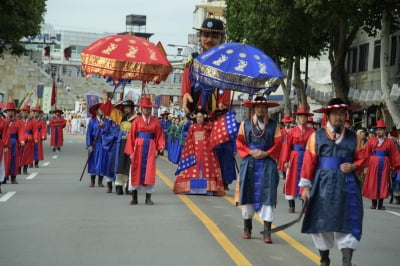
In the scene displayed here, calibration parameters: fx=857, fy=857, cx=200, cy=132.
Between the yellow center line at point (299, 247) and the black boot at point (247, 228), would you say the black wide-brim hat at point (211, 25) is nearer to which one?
the yellow center line at point (299, 247)

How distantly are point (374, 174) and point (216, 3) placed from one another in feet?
313

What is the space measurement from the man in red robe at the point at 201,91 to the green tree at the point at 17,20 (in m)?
17.6

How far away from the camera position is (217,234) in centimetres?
1120

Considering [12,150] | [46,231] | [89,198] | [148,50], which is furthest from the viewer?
[12,150]

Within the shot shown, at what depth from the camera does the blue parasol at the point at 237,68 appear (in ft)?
49.8

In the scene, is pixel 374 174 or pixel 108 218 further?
pixel 374 174

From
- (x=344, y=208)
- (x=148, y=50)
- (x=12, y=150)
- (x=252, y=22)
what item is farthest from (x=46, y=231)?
(x=252, y=22)

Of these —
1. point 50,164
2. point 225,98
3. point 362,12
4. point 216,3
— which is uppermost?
point 216,3

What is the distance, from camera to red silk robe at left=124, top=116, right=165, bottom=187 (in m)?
14.7

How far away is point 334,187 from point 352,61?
39.1m

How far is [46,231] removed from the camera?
1118 cm

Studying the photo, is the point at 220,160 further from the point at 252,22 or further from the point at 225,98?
the point at 252,22

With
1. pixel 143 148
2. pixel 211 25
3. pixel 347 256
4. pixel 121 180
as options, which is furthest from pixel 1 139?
pixel 347 256

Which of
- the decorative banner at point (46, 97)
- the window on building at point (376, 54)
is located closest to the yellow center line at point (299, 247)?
the window on building at point (376, 54)
